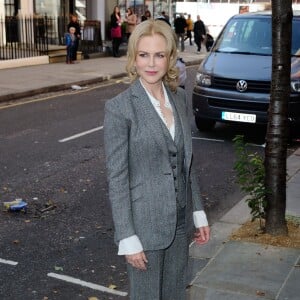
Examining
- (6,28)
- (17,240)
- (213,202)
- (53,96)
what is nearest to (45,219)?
(17,240)

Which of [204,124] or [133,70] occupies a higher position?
[133,70]

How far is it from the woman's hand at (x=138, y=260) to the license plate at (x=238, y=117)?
21.7ft

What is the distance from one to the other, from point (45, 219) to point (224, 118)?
13.8ft

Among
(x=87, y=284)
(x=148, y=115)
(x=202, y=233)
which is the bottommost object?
(x=87, y=284)

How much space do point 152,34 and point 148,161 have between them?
59 cm

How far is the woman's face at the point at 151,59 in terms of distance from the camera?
2.73m

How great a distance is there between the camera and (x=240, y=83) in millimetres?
9203

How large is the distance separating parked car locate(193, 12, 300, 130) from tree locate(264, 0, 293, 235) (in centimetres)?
410

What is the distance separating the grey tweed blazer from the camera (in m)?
2.68

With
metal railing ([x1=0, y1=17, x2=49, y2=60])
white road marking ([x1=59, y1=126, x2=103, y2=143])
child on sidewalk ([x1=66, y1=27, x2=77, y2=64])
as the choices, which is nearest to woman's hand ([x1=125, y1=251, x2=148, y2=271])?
white road marking ([x1=59, y1=126, x2=103, y2=143])

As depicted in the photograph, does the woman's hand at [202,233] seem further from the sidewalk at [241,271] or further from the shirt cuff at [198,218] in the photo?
the sidewalk at [241,271]

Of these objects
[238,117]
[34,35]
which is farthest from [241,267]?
[34,35]

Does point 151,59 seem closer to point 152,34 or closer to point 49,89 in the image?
point 152,34

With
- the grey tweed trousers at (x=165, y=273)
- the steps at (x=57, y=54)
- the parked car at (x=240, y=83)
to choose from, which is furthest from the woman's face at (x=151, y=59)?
the steps at (x=57, y=54)
